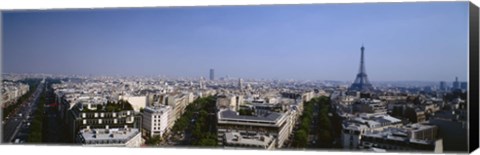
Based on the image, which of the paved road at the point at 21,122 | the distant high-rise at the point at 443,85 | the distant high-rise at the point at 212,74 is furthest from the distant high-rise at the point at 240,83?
the paved road at the point at 21,122

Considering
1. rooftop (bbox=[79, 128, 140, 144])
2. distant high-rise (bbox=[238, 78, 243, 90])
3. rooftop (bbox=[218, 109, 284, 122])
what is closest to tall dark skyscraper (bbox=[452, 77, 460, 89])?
rooftop (bbox=[218, 109, 284, 122])

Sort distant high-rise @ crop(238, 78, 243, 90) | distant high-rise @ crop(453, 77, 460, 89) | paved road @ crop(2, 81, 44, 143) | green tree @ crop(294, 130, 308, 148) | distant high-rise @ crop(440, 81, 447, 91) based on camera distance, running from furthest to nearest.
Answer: paved road @ crop(2, 81, 44, 143) → distant high-rise @ crop(238, 78, 243, 90) → green tree @ crop(294, 130, 308, 148) → distant high-rise @ crop(440, 81, 447, 91) → distant high-rise @ crop(453, 77, 460, 89)

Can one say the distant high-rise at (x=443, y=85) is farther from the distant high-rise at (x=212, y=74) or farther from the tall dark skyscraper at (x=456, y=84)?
the distant high-rise at (x=212, y=74)

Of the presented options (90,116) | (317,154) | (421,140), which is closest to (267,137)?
(317,154)

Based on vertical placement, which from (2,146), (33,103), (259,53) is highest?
(259,53)

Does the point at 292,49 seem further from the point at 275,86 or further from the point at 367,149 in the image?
the point at 367,149

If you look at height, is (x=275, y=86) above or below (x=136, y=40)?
below

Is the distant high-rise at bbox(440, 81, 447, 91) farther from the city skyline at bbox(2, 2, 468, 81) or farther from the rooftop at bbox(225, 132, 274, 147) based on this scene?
the rooftop at bbox(225, 132, 274, 147)

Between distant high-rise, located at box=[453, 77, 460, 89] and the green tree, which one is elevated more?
distant high-rise, located at box=[453, 77, 460, 89]
